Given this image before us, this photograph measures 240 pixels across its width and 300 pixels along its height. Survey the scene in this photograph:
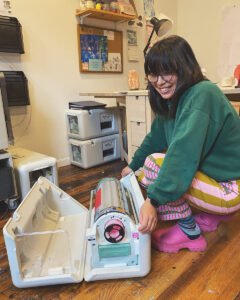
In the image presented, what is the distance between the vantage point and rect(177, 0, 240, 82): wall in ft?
7.72

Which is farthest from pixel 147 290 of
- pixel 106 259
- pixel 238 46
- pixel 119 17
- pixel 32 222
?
pixel 238 46

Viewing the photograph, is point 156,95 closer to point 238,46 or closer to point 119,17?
point 119,17

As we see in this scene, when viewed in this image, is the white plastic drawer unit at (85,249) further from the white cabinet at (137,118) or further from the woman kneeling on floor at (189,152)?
the white cabinet at (137,118)

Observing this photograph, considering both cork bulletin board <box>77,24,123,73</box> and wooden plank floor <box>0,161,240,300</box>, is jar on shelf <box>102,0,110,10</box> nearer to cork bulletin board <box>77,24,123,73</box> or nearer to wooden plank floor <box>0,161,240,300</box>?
cork bulletin board <box>77,24,123,73</box>

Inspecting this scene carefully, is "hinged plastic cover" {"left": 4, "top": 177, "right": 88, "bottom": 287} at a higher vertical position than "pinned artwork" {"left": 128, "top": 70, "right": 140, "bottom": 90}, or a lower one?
lower

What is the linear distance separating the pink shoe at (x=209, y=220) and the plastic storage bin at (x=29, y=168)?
0.77 m

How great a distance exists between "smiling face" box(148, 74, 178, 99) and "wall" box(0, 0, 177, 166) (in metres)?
1.22

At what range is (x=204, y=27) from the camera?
245 centimetres

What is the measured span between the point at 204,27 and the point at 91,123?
5.41 feet

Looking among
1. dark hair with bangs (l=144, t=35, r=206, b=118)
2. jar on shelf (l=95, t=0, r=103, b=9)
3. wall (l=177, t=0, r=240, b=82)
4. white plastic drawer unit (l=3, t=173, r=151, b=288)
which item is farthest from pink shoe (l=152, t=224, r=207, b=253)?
wall (l=177, t=0, r=240, b=82)

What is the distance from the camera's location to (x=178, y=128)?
0.68 meters

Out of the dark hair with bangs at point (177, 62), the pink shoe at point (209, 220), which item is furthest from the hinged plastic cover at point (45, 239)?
the dark hair with bangs at point (177, 62)

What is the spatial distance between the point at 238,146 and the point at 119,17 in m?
1.71

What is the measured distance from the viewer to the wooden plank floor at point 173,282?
67 cm
